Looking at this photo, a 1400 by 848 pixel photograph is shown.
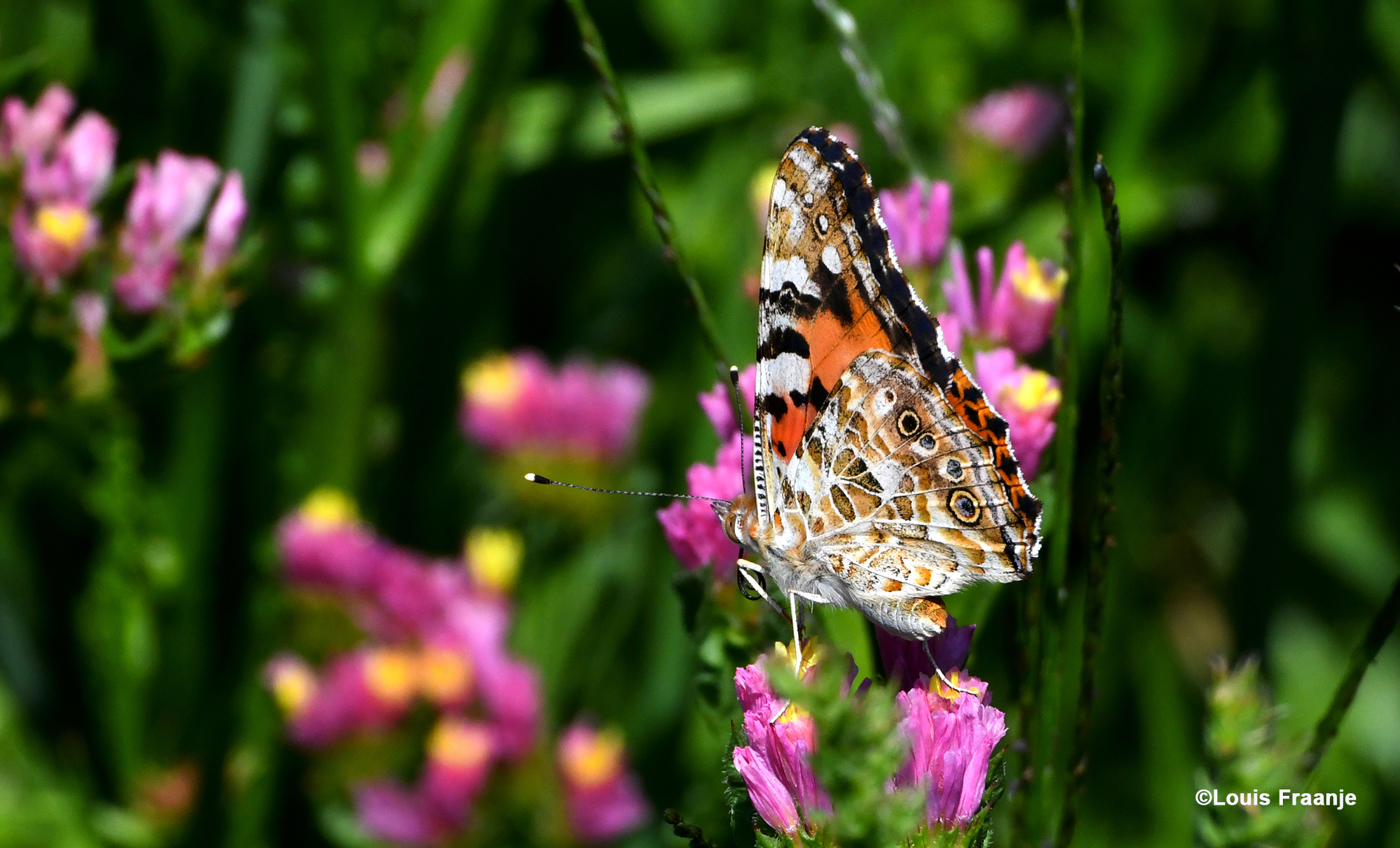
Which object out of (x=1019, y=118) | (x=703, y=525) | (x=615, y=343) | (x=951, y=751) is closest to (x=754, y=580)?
(x=703, y=525)

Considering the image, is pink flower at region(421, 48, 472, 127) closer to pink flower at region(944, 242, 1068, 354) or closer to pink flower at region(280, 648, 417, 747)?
pink flower at region(280, 648, 417, 747)

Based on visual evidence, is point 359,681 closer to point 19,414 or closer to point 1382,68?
point 19,414

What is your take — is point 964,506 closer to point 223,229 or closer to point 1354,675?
point 1354,675

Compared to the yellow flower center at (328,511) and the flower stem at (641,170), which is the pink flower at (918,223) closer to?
the flower stem at (641,170)

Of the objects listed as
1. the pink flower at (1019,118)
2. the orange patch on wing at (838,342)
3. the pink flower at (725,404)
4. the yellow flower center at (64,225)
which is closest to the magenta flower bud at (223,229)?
the yellow flower center at (64,225)

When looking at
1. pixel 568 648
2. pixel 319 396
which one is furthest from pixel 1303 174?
pixel 319 396
